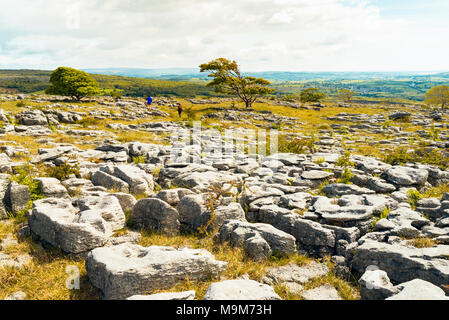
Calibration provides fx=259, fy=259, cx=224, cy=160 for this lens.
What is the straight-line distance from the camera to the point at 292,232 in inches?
352

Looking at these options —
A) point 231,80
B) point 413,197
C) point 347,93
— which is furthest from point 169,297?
point 347,93

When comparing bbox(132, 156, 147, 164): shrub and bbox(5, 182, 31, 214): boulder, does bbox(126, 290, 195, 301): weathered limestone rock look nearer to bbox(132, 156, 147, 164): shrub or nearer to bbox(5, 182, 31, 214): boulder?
bbox(5, 182, 31, 214): boulder

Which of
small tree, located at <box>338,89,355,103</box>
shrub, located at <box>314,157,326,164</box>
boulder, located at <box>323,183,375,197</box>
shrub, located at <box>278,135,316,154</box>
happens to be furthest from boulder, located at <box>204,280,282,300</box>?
small tree, located at <box>338,89,355,103</box>

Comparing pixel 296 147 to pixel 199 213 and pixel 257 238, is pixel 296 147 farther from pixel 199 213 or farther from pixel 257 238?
pixel 257 238

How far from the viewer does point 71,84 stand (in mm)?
58469

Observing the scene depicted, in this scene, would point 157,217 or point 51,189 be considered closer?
point 157,217

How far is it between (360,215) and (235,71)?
57.5 m

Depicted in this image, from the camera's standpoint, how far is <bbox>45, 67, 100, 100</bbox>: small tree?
58594 millimetres

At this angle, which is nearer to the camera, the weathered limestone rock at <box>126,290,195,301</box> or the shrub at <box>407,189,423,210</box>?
the weathered limestone rock at <box>126,290,195,301</box>

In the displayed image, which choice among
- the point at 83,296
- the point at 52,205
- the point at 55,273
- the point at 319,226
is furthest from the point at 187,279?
the point at 52,205

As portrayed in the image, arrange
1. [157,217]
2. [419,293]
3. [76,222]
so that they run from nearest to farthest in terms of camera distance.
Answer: [419,293] < [76,222] < [157,217]

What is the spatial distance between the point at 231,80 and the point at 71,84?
1428 inches

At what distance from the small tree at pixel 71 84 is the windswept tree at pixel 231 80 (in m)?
26.6

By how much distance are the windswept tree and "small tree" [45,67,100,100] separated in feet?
87.4
